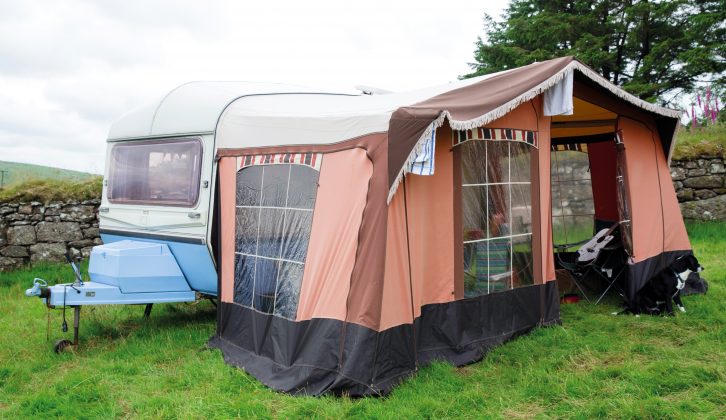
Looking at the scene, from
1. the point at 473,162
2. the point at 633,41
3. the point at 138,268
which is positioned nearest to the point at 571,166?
the point at 473,162

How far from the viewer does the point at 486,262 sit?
454 cm

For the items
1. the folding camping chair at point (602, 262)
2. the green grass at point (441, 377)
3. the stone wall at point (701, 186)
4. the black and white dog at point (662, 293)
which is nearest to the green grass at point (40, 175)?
the green grass at point (441, 377)

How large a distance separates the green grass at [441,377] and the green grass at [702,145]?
4.95 metres

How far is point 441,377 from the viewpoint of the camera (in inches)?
149

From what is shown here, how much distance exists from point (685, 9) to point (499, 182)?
38.2 feet

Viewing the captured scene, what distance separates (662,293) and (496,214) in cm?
204

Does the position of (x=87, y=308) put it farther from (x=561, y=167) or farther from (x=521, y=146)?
(x=561, y=167)

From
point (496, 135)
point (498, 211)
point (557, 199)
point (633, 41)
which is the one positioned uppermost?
point (633, 41)

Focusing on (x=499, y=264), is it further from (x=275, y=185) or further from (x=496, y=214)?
(x=275, y=185)

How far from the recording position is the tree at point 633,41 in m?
12.3

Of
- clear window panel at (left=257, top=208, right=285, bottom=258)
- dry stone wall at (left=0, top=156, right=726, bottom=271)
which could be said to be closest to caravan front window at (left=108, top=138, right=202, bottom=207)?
clear window panel at (left=257, top=208, right=285, bottom=258)

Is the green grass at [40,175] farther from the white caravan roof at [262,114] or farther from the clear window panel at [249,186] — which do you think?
the clear window panel at [249,186]

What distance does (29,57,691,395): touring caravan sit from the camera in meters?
3.67

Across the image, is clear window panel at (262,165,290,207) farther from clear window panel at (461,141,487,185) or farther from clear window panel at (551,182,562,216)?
clear window panel at (551,182,562,216)
